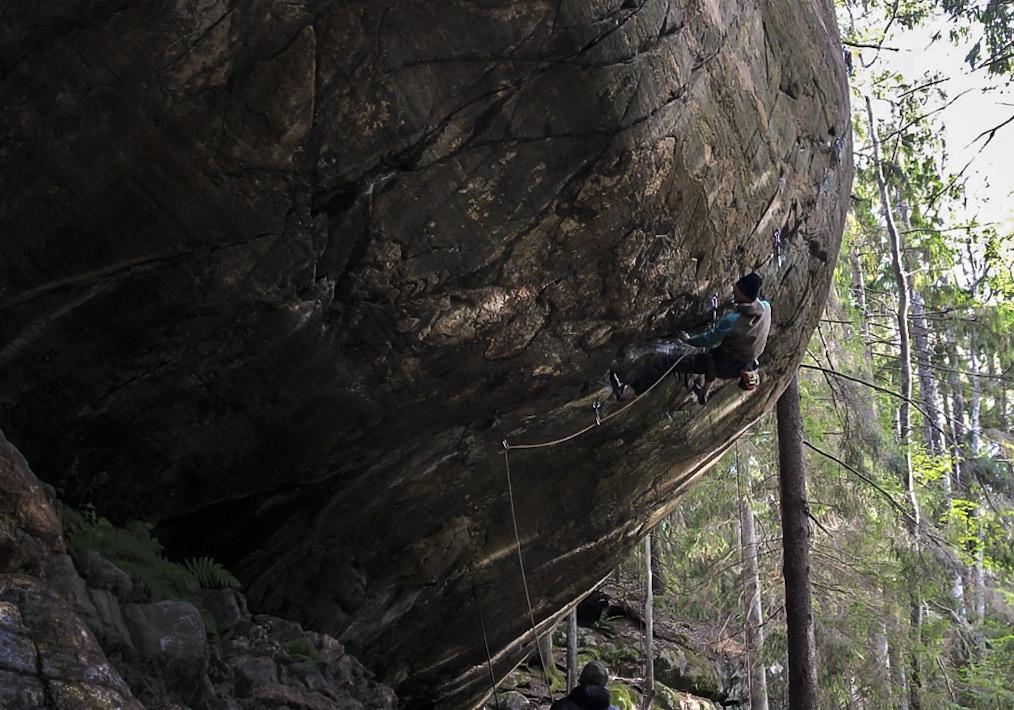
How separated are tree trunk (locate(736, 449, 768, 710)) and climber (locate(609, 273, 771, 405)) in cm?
787

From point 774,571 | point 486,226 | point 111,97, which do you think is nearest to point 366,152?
point 486,226

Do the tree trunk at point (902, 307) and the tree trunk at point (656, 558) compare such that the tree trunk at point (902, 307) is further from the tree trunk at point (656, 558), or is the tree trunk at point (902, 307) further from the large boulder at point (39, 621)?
the large boulder at point (39, 621)

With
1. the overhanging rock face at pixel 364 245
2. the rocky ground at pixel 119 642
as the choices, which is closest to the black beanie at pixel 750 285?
the overhanging rock face at pixel 364 245

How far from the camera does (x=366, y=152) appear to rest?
6047 millimetres

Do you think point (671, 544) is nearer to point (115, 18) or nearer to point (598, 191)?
point (598, 191)

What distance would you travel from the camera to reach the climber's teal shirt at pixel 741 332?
810 cm

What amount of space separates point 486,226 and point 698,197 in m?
2.07

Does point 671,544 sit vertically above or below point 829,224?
below

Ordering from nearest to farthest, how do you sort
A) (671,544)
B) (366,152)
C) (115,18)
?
1. (115,18)
2. (366,152)
3. (671,544)

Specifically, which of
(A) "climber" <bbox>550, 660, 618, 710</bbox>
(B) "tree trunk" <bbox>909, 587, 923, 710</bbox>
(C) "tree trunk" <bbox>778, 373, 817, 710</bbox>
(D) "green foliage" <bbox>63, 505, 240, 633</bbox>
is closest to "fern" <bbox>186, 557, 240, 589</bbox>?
(D) "green foliage" <bbox>63, 505, 240, 633</bbox>

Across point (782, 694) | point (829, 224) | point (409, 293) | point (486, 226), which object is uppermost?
point (829, 224)

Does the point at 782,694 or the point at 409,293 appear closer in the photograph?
the point at 409,293

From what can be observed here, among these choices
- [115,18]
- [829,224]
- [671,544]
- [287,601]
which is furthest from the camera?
[671,544]

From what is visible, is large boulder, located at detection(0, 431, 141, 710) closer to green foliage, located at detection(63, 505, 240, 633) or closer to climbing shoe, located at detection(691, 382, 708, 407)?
green foliage, located at detection(63, 505, 240, 633)
